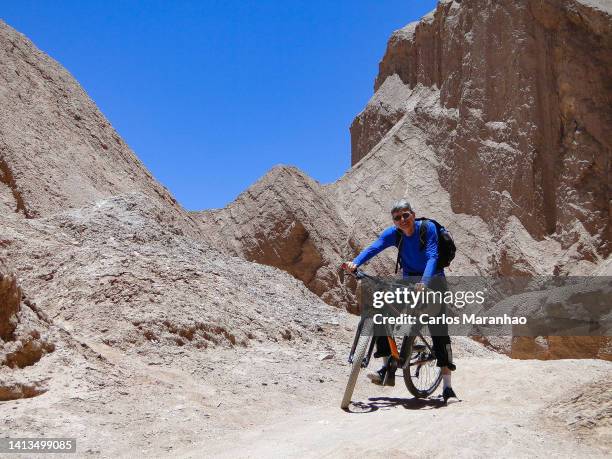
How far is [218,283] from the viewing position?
8.47 m

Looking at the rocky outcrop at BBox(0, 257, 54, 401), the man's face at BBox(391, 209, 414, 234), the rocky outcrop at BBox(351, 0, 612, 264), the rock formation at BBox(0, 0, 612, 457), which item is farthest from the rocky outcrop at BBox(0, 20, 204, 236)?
the rocky outcrop at BBox(351, 0, 612, 264)

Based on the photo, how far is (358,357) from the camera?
5.21 meters

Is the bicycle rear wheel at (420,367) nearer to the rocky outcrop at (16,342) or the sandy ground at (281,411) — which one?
the sandy ground at (281,411)

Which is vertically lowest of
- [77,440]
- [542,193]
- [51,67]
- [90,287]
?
[77,440]

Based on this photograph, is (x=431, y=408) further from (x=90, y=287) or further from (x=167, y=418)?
(x=90, y=287)

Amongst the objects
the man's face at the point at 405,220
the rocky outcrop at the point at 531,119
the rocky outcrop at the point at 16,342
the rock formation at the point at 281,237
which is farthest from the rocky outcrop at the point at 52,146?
the rocky outcrop at the point at 531,119

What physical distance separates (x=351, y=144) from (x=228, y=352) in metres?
30.5

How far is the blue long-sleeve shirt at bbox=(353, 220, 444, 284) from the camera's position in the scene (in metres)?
5.22

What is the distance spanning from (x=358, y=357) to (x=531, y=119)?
65.4 ft

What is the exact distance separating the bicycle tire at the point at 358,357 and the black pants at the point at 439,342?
0.44 feet

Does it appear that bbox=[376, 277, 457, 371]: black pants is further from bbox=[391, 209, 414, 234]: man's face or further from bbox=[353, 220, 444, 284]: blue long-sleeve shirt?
bbox=[391, 209, 414, 234]: man's face

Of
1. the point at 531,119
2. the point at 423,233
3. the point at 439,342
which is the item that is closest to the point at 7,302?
the point at 423,233

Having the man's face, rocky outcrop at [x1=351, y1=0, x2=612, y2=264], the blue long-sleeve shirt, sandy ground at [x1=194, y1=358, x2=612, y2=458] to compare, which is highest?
rocky outcrop at [x1=351, y1=0, x2=612, y2=264]

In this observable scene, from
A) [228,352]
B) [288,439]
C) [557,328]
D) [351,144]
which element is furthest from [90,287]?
[351,144]
